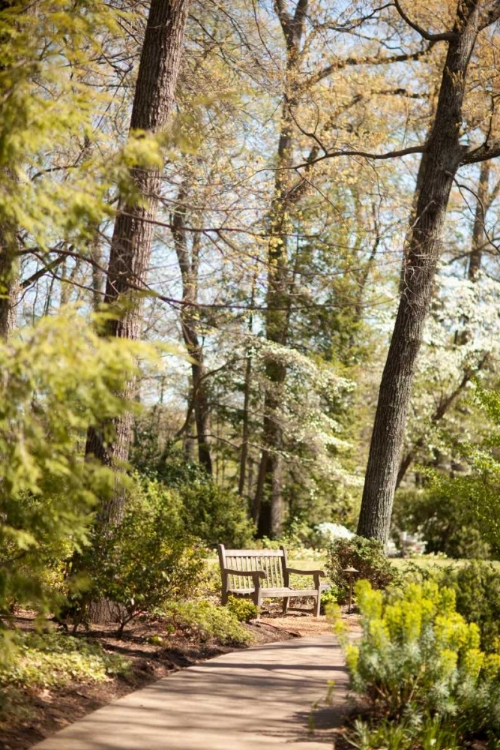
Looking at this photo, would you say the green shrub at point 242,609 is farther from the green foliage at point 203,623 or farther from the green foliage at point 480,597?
the green foliage at point 480,597

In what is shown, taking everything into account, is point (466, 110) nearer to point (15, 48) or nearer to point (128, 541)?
point (128, 541)

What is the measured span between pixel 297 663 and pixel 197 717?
7.54 ft

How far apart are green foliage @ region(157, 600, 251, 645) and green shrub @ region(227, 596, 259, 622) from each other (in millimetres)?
566

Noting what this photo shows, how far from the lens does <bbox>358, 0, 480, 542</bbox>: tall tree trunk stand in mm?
12086

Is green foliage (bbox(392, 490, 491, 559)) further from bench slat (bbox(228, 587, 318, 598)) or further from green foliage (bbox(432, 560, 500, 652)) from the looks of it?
green foliage (bbox(432, 560, 500, 652))

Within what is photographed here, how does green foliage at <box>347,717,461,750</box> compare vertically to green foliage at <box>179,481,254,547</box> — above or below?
below

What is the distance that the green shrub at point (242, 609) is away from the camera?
9.48 meters

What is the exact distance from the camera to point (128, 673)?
660 cm

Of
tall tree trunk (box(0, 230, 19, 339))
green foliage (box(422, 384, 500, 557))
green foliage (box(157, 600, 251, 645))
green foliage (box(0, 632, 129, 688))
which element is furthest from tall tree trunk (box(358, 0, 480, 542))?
green foliage (box(0, 632, 129, 688))

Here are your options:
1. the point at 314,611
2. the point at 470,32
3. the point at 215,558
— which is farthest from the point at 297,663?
the point at 470,32

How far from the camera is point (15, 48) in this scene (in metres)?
4.80

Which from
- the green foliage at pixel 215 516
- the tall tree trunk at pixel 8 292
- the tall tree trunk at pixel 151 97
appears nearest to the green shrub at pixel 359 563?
the tall tree trunk at pixel 151 97

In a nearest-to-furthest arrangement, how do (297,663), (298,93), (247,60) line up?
(297,663)
(247,60)
(298,93)

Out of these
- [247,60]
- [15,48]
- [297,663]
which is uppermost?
[247,60]
